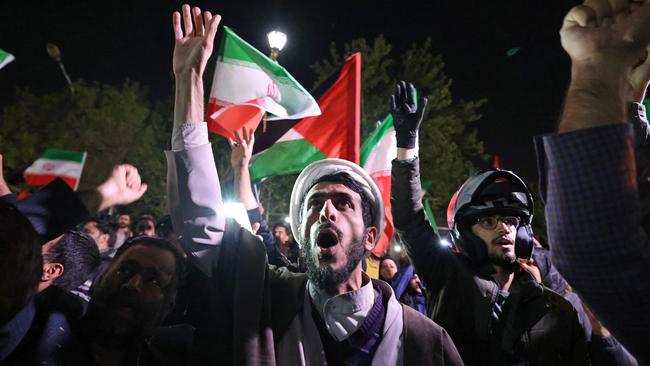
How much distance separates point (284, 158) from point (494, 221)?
12.5 ft

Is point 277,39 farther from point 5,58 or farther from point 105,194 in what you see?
point 105,194

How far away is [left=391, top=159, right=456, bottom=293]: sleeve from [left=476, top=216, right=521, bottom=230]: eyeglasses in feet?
0.88

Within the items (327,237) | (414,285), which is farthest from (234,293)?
(414,285)

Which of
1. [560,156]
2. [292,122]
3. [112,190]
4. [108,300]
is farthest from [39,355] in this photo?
[292,122]

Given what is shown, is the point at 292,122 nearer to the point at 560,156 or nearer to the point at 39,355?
the point at 39,355

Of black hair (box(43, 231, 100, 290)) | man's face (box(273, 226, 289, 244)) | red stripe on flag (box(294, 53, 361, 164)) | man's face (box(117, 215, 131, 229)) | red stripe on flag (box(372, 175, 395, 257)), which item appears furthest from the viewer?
man's face (box(117, 215, 131, 229))

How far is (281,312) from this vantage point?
6.70 ft

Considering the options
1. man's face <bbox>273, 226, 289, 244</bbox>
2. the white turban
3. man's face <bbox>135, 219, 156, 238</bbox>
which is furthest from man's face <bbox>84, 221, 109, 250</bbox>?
the white turban

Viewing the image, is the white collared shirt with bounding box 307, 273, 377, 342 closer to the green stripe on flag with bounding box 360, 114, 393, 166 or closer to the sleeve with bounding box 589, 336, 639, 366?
the sleeve with bounding box 589, 336, 639, 366

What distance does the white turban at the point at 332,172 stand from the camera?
258 centimetres

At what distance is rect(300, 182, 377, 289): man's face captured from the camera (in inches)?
87.0

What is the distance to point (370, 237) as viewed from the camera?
102 inches

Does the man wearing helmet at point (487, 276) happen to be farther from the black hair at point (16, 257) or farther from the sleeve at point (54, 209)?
the black hair at point (16, 257)

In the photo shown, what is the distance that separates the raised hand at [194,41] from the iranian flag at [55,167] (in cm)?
667
